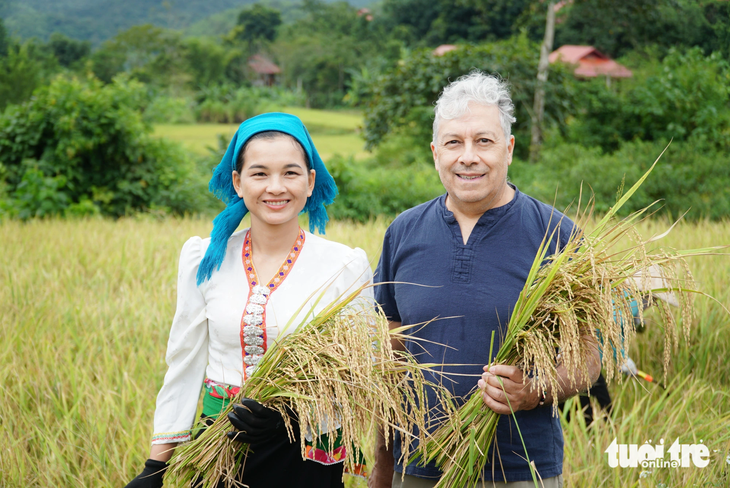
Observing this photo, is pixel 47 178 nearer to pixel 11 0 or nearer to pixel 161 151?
pixel 161 151

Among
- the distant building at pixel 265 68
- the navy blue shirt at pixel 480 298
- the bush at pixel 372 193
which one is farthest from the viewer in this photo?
the distant building at pixel 265 68

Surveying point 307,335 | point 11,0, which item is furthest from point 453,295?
point 11,0

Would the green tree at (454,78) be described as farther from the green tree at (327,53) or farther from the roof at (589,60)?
the green tree at (327,53)

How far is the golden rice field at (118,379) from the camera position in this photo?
262 cm

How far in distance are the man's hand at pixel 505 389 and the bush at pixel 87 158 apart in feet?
25.2

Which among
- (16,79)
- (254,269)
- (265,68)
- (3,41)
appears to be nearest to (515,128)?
(16,79)

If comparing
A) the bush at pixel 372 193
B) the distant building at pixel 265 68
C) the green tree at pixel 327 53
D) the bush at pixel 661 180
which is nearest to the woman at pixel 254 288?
the bush at pixel 661 180

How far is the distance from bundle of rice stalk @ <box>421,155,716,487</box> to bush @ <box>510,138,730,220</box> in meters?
6.42

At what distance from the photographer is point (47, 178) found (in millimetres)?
8062

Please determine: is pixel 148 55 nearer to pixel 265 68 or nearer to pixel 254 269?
pixel 265 68

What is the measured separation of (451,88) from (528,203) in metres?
0.44

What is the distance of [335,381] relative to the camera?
144 centimetres

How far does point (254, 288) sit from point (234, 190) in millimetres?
411

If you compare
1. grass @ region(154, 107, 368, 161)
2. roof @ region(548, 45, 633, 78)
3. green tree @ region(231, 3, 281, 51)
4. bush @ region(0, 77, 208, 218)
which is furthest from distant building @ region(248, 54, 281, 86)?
bush @ region(0, 77, 208, 218)
